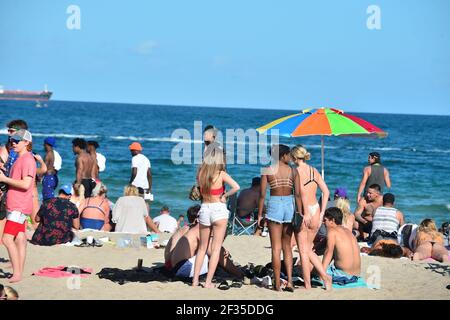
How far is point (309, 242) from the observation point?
25.9ft

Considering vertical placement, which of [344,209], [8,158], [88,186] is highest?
[8,158]

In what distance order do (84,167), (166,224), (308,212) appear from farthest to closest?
(166,224) < (84,167) < (308,212)

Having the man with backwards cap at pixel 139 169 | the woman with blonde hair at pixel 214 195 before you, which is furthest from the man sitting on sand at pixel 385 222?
the man with backwards cap at pixel 139 169

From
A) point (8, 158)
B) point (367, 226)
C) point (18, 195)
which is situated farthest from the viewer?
point (367, 226)

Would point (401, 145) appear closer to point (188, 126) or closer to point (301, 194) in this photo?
point (188, 126)

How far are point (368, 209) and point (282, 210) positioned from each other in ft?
13.8

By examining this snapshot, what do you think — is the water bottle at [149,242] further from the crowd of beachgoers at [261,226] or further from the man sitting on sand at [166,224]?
the man sitting on sand at [166,224]

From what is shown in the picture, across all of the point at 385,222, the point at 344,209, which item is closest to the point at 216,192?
the point at 344,209

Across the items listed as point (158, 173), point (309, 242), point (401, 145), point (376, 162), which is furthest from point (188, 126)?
point (309, 242)

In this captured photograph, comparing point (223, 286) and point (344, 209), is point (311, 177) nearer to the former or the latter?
point (223, 286)

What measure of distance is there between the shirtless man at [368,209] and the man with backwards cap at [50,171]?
455 centimetres

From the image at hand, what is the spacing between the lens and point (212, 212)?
730cm
